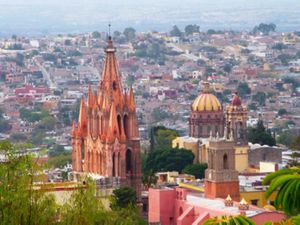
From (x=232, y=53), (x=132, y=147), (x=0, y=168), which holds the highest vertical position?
(x=0, y=168)

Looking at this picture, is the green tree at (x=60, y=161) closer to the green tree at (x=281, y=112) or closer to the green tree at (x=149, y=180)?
the green tree at (x=149, y=180)

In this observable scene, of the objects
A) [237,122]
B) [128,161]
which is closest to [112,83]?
[128,161]

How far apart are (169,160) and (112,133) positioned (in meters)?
7.33

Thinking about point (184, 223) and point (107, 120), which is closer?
point (184, 223)

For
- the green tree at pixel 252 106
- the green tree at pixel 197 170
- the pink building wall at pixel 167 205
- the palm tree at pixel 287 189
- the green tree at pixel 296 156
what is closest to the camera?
the palm tree at pixel 287 189

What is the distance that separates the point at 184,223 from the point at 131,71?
86417mm

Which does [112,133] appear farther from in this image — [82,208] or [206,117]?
[82,208]

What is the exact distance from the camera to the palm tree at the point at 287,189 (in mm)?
13711

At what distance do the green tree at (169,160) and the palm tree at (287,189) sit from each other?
90.5ft

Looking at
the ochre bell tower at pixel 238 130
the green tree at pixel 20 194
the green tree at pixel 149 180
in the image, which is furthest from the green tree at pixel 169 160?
the green tree at pixel 20 194

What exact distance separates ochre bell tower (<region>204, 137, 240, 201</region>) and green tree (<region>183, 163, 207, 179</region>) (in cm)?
601

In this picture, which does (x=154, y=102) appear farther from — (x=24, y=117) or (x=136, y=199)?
(x=136, y=199)

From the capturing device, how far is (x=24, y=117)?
84750 mm

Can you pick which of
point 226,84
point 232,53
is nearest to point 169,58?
point 232,53
